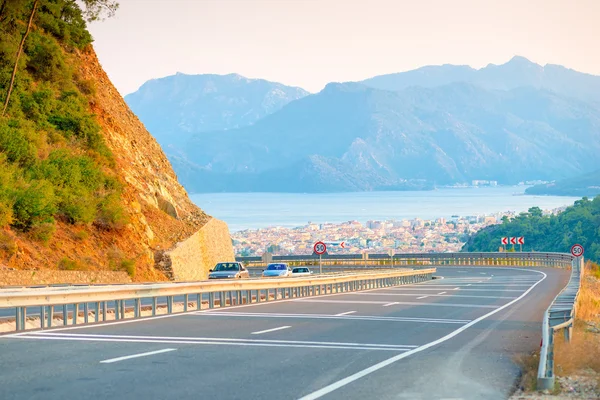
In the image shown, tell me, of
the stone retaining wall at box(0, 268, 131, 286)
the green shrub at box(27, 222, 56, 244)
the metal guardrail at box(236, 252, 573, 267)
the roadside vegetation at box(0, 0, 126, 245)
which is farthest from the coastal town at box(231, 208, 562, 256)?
the stone retaining wall at box(0, 268, 131, 286)

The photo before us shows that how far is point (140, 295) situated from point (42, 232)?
61.2ft

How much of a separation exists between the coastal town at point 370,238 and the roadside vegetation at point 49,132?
2728 inches

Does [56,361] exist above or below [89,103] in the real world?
below

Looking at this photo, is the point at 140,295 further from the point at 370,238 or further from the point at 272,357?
the point at 370,238

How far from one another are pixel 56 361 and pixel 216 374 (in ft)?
7.99

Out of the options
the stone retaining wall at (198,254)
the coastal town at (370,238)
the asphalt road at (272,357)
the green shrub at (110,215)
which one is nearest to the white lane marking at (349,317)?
the asphalt road at (272,357)

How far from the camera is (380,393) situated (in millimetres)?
11672

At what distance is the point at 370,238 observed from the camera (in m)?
152

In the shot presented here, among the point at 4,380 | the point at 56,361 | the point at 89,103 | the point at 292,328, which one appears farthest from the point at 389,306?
the point at 89,103

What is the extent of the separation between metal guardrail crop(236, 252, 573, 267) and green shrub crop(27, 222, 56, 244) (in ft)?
136

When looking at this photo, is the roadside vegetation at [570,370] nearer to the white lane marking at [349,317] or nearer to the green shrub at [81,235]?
the white lane marking at [349,317]

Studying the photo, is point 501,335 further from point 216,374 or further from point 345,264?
point 345,264

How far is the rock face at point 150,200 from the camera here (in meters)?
48.5

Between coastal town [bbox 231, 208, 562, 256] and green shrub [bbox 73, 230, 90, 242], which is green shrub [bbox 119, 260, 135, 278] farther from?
coastal town [bbox 231, 208, 562, 256]
